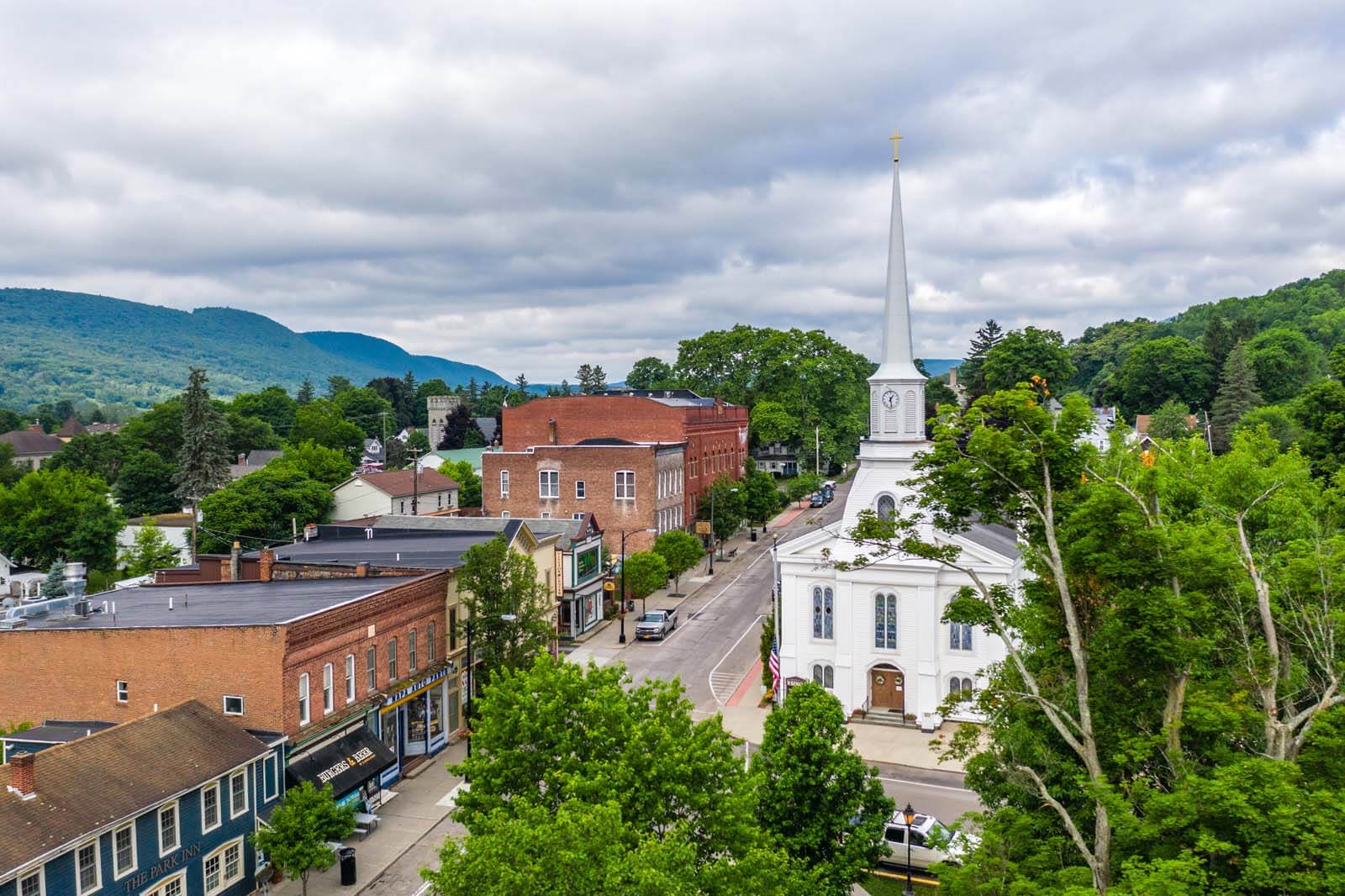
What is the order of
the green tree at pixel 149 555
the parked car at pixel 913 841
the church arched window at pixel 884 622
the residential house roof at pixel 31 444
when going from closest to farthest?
the parked car at pixel 913 841 → the church arched window at pixel 884 622 → the green tree at pixel 149 555 → the residential house roof at pixel 31 444

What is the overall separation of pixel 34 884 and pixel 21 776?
2.03 metres

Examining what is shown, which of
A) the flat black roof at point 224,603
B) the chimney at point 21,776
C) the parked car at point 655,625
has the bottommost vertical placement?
the parked car at point 655,625

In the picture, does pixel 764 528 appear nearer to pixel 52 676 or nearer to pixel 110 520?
pixel 110 520

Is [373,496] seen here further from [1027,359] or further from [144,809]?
[1027,359]

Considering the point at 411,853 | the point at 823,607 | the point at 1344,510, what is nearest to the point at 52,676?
the point at 411,853

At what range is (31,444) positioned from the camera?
452ft

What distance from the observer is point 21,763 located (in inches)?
691

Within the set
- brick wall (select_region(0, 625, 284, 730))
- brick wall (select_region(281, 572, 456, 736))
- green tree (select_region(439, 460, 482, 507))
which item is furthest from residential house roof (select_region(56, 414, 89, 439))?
brick wall (select_region(281, 572, 456, 736))

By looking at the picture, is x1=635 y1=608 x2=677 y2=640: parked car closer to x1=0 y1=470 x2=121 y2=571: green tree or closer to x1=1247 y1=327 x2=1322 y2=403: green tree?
x1=0 y1=470 x2=121 y2=571: green tree

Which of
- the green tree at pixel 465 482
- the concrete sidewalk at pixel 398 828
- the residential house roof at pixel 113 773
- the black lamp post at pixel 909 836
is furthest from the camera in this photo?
the green tree at pixel 465 482

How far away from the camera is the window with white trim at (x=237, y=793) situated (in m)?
22.1

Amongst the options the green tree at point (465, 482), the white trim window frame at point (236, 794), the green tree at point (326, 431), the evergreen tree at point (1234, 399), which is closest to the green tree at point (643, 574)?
the white trim window frame at point (236, 794)

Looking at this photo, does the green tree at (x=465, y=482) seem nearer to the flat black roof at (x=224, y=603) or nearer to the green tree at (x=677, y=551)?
the green tree at (x=677, y=551)

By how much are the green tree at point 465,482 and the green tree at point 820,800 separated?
7314cm
